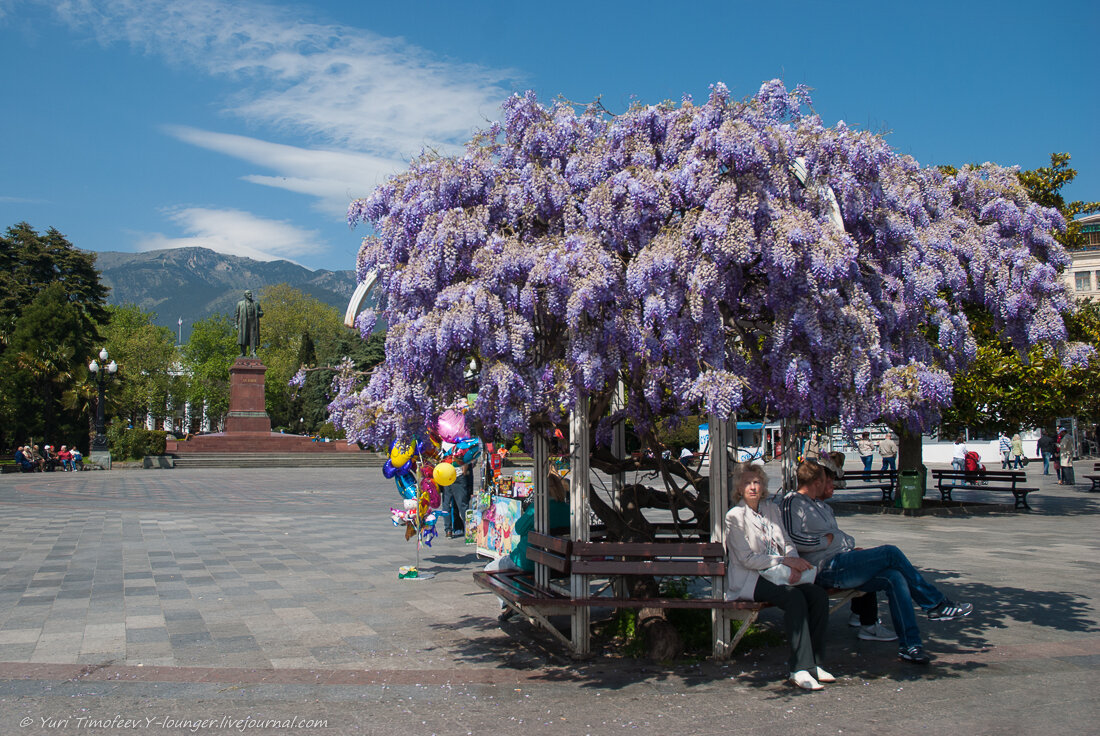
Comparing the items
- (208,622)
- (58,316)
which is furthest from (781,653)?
(58,316)

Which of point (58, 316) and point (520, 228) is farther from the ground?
point (58, 316)

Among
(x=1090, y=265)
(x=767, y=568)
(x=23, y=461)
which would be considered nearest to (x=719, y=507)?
(x=767, y=568)

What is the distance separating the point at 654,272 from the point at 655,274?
2 cm

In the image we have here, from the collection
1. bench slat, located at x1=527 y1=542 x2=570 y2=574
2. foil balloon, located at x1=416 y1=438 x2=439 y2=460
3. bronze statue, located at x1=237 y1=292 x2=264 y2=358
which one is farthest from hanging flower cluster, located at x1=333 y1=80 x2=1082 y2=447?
bronze statue, located at x1=237 y1=292 x2=264 y2=358

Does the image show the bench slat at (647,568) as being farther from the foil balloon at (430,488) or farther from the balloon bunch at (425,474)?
the foil balloon at (430,488)

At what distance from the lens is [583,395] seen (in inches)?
244

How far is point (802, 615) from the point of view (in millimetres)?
6121

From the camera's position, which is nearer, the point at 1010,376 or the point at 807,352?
the point at 807,352

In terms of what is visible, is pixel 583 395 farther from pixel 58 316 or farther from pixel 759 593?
pixel 58 316

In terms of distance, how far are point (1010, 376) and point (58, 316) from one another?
54.0 metres

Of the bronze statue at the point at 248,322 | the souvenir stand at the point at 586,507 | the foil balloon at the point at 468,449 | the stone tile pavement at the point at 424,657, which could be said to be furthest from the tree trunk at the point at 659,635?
the bronze statue at the point at 248,322

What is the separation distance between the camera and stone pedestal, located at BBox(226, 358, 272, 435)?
149ft

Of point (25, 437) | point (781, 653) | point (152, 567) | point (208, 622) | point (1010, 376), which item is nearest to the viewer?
point (781, 653)

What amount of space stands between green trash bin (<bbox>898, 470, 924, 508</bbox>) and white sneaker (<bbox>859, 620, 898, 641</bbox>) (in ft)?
38.2
